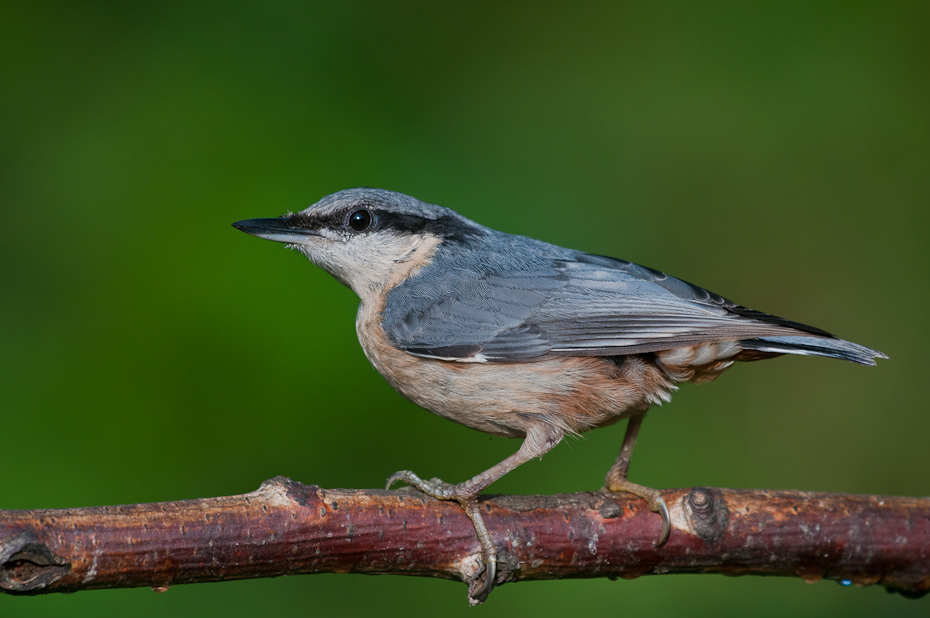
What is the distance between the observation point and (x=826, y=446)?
3.82m

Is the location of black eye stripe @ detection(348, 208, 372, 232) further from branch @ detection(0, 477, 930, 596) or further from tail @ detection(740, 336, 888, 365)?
tail @ detection(740, 336, 888, 365)

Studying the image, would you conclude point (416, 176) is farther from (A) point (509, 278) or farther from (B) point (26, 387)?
(B) point (26, 387)

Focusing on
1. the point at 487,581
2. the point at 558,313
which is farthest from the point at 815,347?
the point at 487,581

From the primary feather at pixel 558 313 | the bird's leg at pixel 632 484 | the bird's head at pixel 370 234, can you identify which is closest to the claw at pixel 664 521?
the bird's leg at pixel 632 484

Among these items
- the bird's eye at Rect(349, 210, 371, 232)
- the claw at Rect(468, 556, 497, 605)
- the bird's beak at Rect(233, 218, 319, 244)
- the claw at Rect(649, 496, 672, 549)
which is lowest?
the claw at Rect(468, 556, 497, 605)

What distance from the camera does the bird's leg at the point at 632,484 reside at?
264 cm

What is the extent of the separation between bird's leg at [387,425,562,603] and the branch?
0.03 metres

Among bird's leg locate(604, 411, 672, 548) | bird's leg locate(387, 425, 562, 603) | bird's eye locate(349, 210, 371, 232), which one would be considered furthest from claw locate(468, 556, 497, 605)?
bird's eye locate(349, 210, 371, 232)

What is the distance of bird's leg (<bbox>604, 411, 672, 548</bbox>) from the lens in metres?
2.64

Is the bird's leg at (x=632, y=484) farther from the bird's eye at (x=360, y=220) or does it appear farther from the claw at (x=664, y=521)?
the bird's eye at (x=360, y=220)

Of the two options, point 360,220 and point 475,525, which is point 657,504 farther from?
point 360,220

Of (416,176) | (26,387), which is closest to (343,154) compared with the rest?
(416,176)

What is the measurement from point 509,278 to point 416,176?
90cm

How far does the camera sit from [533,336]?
9.02 feet
